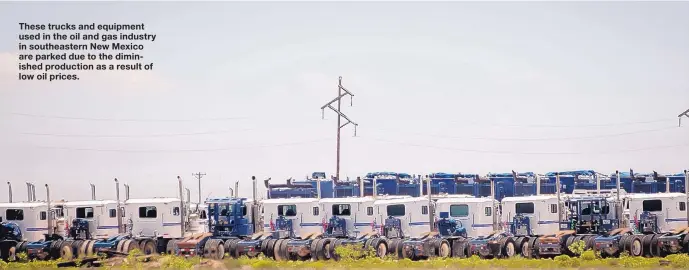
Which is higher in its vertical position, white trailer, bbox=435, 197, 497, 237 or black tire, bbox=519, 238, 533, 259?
white trailer, bbox=435, 197, 497, 237

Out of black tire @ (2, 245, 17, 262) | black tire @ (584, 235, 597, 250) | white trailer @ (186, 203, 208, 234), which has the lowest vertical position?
black tire @ (2, 245, 17, 262)

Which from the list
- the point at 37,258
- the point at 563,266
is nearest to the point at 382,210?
the point at 563,266

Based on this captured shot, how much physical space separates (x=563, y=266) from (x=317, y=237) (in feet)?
42.4

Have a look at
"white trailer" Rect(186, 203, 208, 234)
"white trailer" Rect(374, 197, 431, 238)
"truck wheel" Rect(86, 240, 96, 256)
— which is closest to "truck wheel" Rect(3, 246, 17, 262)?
"truck wheel" Rect(86, 240, 96, 256)

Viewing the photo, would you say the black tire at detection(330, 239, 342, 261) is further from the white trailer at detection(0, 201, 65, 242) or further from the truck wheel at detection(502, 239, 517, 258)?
the white trailer at detection(0, 201, 65, 242)

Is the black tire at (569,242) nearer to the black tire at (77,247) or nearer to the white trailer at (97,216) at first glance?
the white trailer at (97,216)

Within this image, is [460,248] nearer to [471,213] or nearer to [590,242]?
[471,213]

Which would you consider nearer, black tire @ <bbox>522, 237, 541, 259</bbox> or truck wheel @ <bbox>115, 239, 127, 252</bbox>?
black tire @ <bbox>522, 237, 541, 259</bbox>

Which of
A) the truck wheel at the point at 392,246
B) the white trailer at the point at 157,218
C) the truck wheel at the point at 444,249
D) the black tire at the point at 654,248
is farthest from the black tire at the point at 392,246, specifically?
the white trailer at the point at 157,218

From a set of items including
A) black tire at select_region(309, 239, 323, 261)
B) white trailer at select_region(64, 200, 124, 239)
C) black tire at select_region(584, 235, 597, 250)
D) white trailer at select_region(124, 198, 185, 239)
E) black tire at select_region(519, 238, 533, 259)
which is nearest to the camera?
black tire at select_region(584, 235, 597, 250)

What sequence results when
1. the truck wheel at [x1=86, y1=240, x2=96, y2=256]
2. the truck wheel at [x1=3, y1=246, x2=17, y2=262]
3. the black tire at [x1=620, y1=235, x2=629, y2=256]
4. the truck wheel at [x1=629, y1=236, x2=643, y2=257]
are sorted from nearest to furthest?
the truck wheel at [x1=629, y1=236, x2=643, y2=257]
the black tire at [x1=620, y1=235, x2=629, y2=256]
the truck wheel at [x1=86, y1=240, x2=96, y2=256]
the truck wheel at [x1=3, y1=246, x2=17, y2=262]

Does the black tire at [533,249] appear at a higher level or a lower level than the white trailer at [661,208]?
lower

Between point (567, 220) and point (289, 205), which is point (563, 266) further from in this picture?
point (289, 205)

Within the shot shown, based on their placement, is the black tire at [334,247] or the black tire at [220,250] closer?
the black tire at [334,247]
